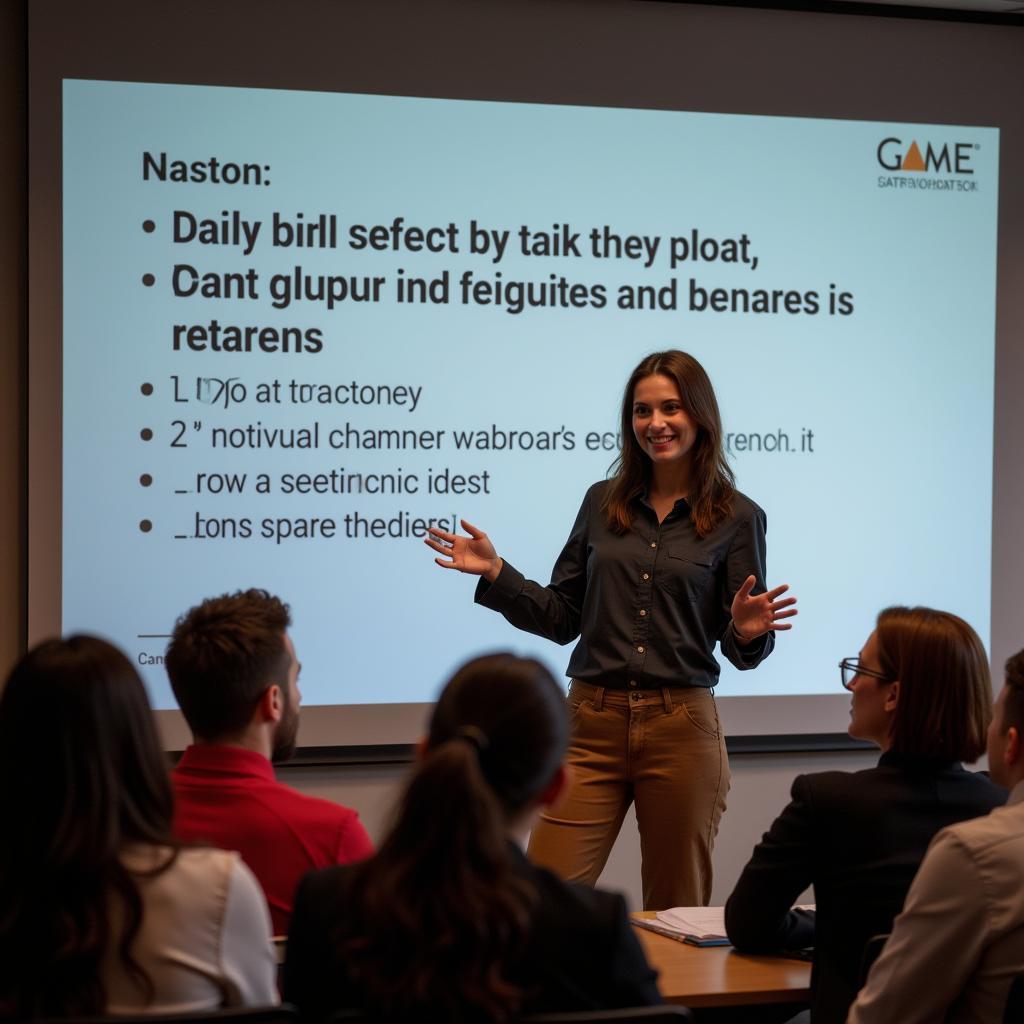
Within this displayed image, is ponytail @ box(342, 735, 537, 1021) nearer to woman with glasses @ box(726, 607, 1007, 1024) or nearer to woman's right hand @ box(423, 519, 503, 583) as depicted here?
woman with glasses @ box(726, 607, 1007, 1024)

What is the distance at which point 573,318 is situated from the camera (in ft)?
13.3

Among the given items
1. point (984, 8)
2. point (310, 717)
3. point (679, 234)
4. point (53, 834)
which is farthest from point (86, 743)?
point (984, 8)

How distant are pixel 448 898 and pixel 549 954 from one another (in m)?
0.12

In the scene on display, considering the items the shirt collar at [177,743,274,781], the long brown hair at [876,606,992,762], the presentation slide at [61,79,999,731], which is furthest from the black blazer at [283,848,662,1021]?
the presentation slide at [61,79,999,731]

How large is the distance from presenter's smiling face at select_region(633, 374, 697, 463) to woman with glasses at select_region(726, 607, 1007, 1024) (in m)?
1.18

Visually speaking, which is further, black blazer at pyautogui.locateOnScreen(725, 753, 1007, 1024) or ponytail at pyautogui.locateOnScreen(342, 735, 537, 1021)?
black blazer at pyautogui.locateOnScreen(725, 753, 1007, 1024)

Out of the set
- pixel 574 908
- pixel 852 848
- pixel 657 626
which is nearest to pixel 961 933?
pixel 852 848

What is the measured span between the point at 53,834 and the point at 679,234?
3.19 m

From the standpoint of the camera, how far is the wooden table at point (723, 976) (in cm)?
182

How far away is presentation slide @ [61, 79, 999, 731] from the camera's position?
374 cm

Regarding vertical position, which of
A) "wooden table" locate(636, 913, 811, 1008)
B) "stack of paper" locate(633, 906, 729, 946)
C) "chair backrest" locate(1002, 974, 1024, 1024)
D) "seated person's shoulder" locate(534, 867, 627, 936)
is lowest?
"stack of paper" locate(633, 906, 729, 946)

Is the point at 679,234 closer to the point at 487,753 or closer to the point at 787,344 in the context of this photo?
the point at 787,344

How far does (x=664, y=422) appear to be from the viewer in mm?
3109

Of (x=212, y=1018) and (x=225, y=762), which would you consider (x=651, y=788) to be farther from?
(x=212, y=1018)
